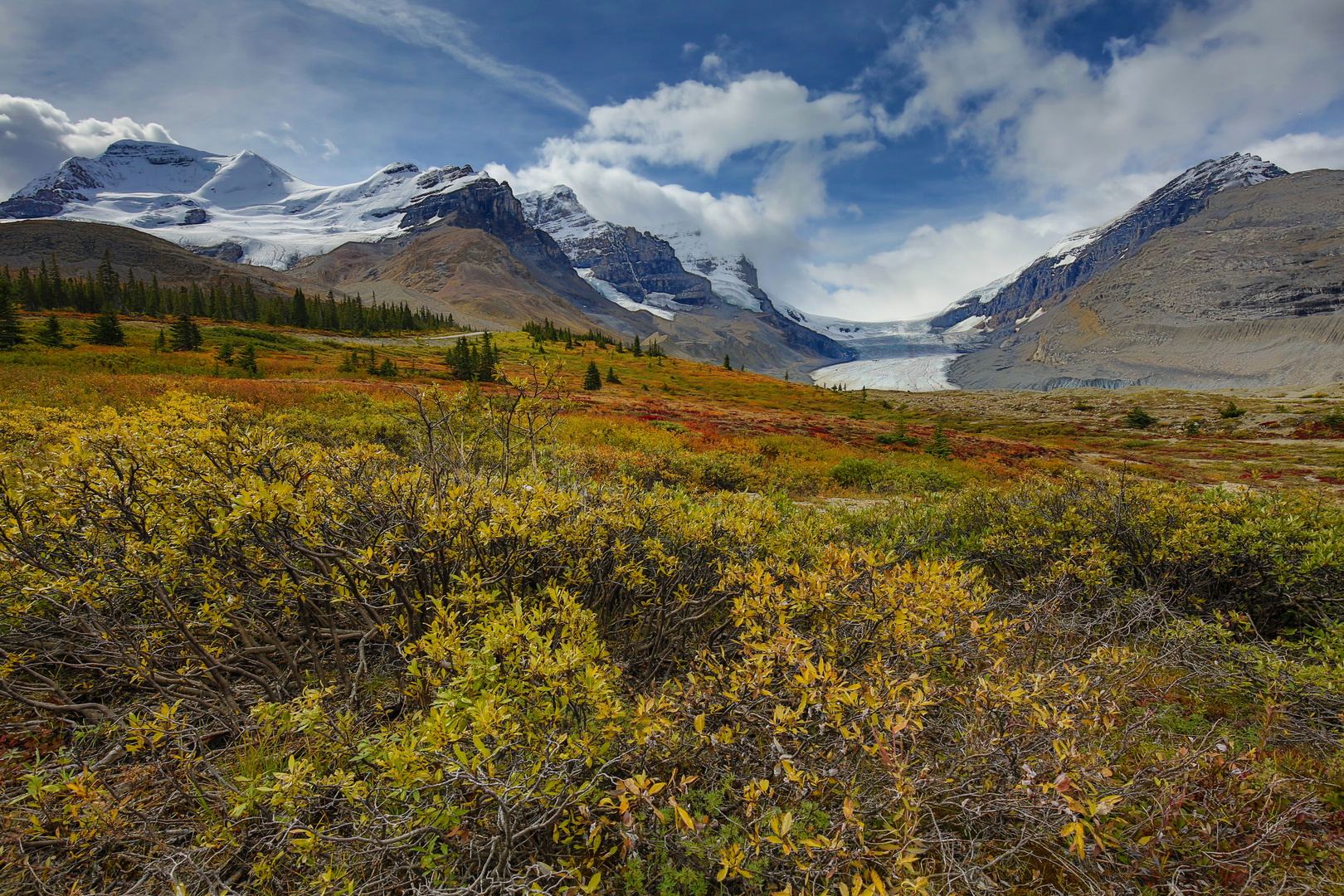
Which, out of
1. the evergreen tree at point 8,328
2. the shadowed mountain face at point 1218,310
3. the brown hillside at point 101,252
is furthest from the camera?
the brown hillside at point 101,252

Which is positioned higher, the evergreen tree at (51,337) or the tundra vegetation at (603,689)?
the evergreen tree at (51,337)

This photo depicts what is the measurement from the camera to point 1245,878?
261 cm

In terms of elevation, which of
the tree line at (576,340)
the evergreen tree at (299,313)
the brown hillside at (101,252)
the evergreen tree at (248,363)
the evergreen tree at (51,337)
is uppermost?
the brown hillside at (101,252)

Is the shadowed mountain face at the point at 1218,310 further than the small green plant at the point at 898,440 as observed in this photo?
Yes

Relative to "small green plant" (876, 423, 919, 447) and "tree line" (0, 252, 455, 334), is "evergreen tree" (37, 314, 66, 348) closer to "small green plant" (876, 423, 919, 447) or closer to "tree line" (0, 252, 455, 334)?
"tree line" (0, 252, 455, 334)

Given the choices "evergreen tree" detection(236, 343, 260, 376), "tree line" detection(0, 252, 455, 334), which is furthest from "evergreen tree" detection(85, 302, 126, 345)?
"tree line" detection(0, 252, 455, 334)

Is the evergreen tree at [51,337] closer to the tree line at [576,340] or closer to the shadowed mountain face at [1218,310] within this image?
the tree line at [576,340]

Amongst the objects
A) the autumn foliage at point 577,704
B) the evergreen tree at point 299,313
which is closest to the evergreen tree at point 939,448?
the autumn foliage at point 577,704

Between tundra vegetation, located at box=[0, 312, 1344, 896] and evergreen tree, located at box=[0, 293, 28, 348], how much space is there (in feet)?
153

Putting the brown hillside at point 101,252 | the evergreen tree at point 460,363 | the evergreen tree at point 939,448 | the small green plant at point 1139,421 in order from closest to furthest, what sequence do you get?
the evergreen tree at point 939,448 → the evergreen tree at point 460,363 → the small green plant at point 1139,421 → the brown hillside at point 101,252

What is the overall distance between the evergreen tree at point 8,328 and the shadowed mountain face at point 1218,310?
186 meters

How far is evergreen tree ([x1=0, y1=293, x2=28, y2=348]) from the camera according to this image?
33562 millimetres

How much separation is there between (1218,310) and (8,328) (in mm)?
246724

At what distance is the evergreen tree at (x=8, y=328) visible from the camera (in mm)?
33562
